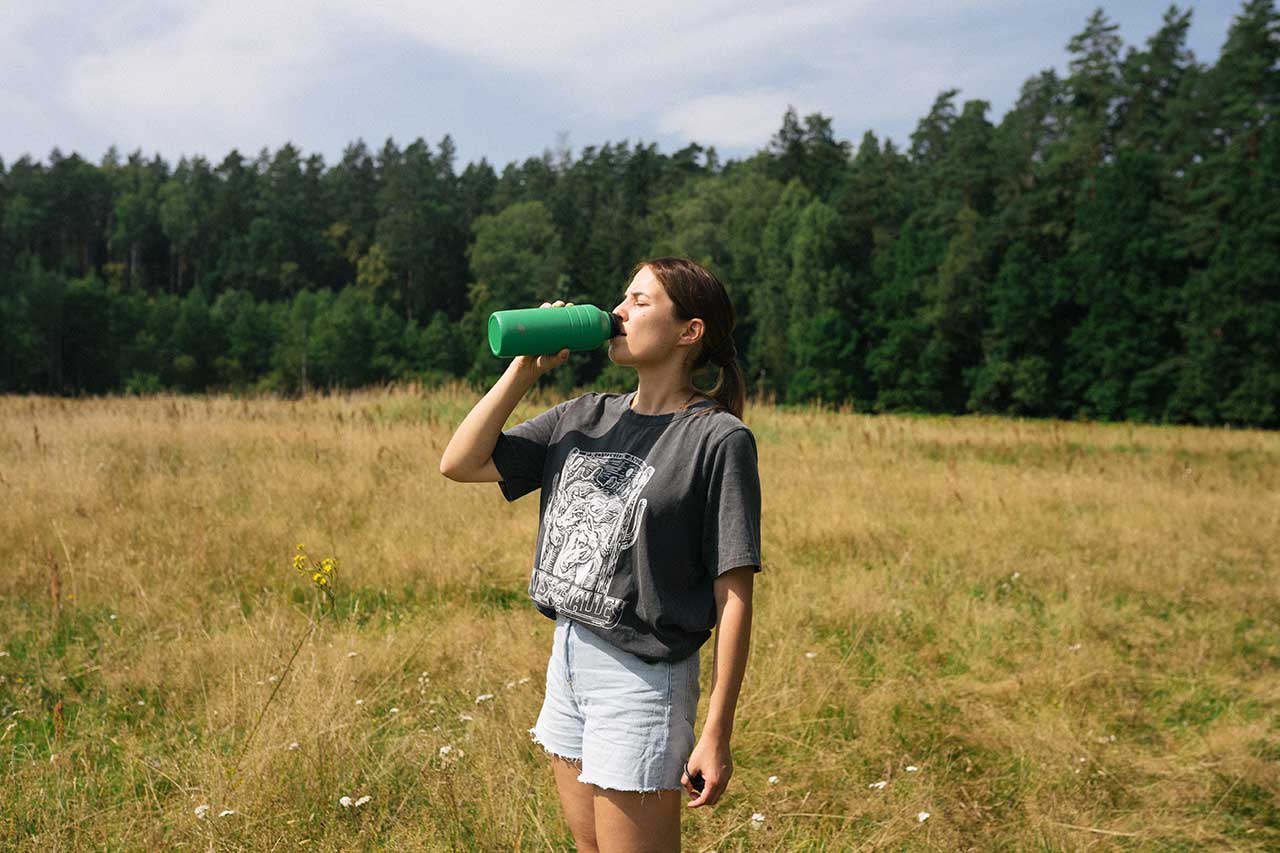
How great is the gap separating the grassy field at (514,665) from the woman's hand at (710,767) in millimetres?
1249

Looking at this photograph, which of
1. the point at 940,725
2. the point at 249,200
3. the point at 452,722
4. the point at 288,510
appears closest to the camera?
the point at 452,722

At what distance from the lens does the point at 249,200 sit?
3310 inches

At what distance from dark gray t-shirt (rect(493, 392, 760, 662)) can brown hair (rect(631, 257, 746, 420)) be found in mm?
95

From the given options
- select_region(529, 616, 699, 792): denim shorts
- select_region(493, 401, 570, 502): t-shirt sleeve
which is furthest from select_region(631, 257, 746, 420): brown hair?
select_region(529, 616, 699, 792): denim shorts

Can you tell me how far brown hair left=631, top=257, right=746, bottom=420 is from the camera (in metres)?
1.98

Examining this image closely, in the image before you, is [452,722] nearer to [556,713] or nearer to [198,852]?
[198,852]

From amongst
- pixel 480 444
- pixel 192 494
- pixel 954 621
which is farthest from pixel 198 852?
pixel 192 494

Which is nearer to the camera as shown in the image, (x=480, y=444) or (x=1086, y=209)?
(x=480, y=444)

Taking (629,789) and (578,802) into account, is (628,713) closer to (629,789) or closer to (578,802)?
(629,789)

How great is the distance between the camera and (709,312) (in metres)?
1.99

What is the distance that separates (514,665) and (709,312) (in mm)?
2699

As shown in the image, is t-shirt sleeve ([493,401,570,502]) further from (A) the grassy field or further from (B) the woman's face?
(A) the grassy field

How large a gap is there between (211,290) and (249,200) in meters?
9.76

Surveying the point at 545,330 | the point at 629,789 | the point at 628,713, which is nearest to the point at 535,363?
the point at 545,330
